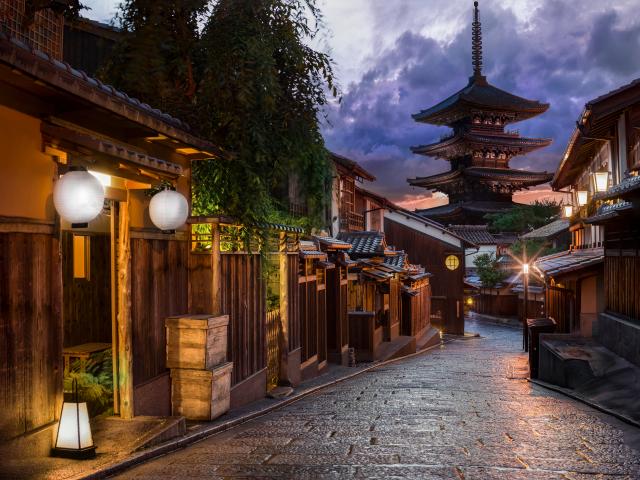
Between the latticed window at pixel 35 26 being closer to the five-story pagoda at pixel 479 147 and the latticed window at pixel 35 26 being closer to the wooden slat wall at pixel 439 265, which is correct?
the wooden slat wall at pixel 439 265

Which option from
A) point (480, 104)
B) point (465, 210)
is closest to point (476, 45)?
point (480, 104)

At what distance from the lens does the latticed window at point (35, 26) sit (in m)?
8.62

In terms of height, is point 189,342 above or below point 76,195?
below

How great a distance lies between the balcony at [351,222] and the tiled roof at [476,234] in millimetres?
21903

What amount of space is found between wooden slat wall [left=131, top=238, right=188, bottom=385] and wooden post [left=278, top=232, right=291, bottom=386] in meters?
4.25

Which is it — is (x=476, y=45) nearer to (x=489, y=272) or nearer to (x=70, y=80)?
(x=489, y=272)

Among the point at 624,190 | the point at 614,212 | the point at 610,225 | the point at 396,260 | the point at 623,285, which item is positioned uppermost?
the point at 624,190

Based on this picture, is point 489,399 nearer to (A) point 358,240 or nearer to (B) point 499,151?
(A) point 358,240

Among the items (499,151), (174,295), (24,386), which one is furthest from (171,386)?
(499,151)

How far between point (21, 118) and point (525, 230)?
5105 centimetres

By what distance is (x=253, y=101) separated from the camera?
1046cm

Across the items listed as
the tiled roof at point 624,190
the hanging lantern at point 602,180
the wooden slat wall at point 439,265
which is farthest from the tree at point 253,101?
the wooden slat wall at point 439,265

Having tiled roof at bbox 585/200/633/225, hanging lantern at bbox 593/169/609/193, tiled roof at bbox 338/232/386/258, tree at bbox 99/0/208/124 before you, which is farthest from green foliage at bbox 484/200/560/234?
tree at bbox 99/0/208/124

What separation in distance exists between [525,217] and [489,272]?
7.39m
